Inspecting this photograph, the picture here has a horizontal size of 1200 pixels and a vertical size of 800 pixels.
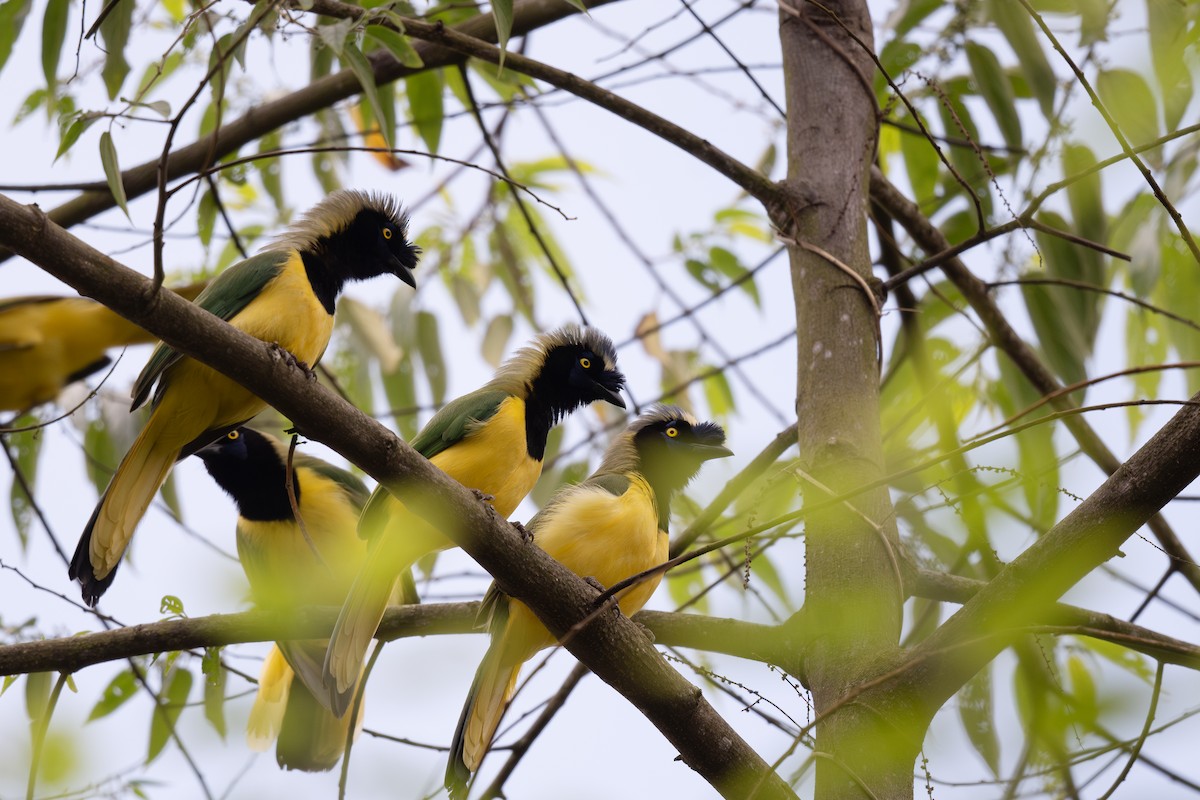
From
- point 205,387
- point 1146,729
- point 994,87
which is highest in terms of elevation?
point 994,87

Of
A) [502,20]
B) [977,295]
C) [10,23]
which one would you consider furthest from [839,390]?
[10,23]

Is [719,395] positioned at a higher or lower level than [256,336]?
higher

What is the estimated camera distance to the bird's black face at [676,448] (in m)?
Answer: 4.58

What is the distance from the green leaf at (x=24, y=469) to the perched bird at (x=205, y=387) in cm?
93

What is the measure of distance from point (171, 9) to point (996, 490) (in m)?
5.25

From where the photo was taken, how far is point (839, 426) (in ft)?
10.4

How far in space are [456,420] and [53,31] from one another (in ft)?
6.17

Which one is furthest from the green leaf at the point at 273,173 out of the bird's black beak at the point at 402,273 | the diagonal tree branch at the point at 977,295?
the diagonal tree branch at the point at 977,295

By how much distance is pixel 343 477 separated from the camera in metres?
5.45

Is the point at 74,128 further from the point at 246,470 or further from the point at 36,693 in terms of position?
the point at 246,470

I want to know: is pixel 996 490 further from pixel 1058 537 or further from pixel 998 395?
pixel 998 395

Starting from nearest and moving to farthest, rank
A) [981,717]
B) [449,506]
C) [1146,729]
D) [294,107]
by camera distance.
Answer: [1146,729] < [981,717] < [449,506] < [294,107]

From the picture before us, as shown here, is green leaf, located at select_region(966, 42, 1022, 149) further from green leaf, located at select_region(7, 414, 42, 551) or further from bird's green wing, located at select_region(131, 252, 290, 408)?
green leaf, located at select_region(7, 414, 42, 551)

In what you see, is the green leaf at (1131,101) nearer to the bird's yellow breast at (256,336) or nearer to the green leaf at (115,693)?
the bird's yellow breast at (256,336)
